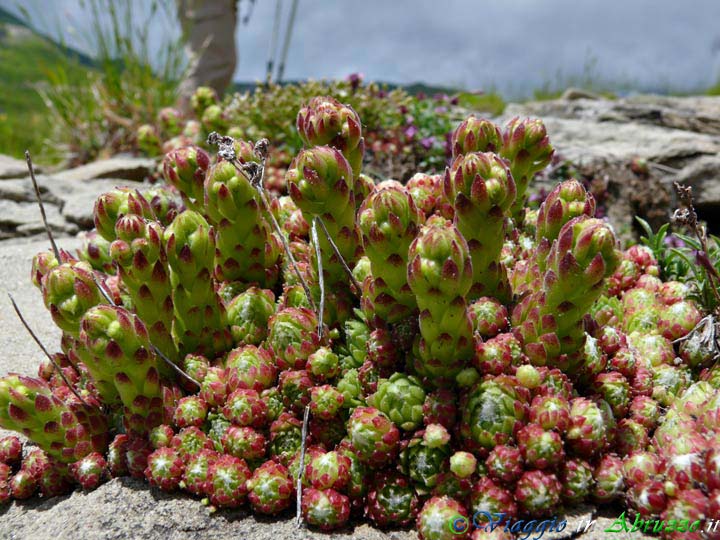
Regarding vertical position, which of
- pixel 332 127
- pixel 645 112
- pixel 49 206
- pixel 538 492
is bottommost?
pixel 49 206

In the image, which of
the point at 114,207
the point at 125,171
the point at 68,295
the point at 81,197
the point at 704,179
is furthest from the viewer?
the point at 125,171

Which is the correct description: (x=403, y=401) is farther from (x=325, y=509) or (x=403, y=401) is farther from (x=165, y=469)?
(x=165, y=469)

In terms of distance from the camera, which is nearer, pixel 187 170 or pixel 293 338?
pixel 293 338

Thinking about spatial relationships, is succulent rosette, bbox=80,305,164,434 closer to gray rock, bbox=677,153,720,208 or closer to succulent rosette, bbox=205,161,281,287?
succulent rosette, bbox=205,161,281,287

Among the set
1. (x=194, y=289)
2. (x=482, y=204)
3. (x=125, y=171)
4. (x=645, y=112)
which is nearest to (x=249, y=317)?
(x=194, y=289)

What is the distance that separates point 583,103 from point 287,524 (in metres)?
7.92

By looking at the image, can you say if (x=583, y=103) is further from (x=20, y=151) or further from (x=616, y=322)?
(x=20, y=151)

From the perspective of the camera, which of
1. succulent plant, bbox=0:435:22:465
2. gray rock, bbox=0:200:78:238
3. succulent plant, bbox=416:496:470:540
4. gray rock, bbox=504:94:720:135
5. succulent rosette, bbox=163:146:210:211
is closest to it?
succulent plant, bbox=416:496:470:540

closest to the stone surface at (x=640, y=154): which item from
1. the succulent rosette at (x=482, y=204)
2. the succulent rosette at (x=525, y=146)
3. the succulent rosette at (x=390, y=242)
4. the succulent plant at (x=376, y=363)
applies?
the succulent rosette at (x=525, y=146)

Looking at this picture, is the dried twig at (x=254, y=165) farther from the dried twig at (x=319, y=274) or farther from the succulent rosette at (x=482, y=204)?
the succulent rosette at (x=482, y=204)

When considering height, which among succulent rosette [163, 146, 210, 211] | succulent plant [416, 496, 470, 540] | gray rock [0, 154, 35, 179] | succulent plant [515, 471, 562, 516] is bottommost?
gray rock [0, 154, 35, 179]

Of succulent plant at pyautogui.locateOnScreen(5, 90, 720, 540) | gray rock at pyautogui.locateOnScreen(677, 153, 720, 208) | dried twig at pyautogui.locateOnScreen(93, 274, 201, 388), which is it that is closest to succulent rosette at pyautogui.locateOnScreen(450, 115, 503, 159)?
succulent plant at pyautogui.locateOnScreen(5, 90, 720, 540)

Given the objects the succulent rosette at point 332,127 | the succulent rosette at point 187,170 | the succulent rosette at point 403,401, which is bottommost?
the succulent rosette at point 403,401

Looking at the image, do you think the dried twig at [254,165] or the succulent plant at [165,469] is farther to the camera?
the dried twig at [254,165]
